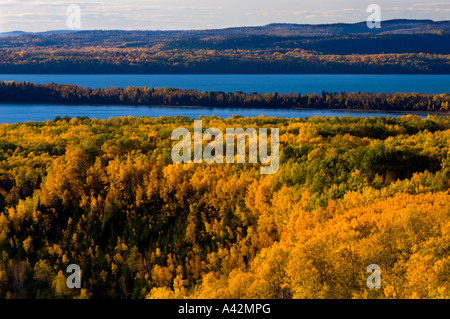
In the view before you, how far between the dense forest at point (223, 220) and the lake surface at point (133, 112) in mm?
77389

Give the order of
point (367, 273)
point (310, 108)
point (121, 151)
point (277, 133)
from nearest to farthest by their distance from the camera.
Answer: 1. point (367, 273)
2. point (121, 151)
3. point (277, 133)
4. point (310, 108)

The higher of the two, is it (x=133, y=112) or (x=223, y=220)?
(x=223, y=220)

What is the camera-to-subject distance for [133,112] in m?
175

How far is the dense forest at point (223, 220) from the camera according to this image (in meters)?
35.7

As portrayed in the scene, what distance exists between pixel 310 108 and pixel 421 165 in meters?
125

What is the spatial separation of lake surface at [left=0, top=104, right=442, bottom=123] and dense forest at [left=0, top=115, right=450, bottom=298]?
7739cm

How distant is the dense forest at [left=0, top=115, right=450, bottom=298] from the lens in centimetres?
3572

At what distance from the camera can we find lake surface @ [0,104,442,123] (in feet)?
540

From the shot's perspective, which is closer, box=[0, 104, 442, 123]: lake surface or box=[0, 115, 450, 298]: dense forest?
box=[0, 115, 450, 298]: dense forest

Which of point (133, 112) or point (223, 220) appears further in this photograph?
point (133, 112)

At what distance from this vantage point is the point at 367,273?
3409 cm

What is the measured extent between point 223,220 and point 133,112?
11816 cm

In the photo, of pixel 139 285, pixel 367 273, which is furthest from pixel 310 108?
pixel 367 273
